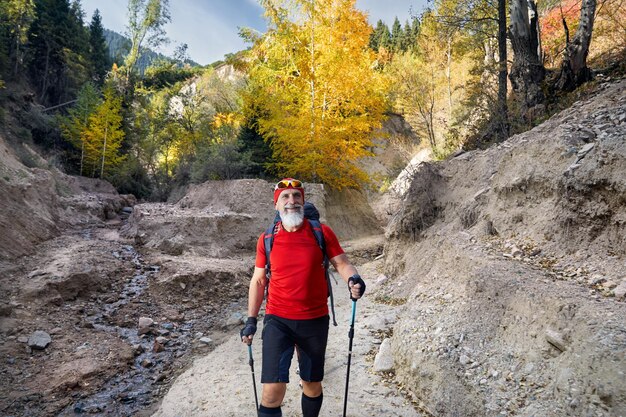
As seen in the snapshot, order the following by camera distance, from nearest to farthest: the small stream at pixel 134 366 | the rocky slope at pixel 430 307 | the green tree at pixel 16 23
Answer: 1. the rocky slope at pixel 430 307
2. the small stream at pixel 134 366
3. the green tree at pixel 16 23

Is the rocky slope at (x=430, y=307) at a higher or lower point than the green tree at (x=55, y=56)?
lower

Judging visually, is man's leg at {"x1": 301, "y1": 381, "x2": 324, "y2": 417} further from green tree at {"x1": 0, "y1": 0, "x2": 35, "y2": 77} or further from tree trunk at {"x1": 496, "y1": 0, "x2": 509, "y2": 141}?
green tree at {"x1": 0, "y1": 0, "x2": 35, "y2": 77}

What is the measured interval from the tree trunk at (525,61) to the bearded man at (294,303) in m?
8.33

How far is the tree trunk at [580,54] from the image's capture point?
8.71 metres

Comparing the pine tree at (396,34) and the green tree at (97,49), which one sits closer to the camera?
the green tree at (97,49)

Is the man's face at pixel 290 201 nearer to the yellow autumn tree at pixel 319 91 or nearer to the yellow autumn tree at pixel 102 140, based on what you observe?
the yellow autumn tree at pixel 319 91

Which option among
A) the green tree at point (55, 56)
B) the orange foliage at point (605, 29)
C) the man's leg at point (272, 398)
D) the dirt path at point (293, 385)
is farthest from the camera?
the green tree at point (55, 56)

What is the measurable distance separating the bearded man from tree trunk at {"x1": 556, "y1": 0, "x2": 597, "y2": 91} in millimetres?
8746

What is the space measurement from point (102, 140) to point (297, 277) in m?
30.3

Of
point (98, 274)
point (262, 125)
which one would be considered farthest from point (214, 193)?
point (98, 274)

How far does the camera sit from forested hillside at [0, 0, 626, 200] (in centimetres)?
1004

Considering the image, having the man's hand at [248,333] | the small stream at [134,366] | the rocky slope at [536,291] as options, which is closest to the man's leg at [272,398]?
the man's hand at [248,333]

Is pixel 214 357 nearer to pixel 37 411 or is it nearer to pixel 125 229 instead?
pixel 37 411

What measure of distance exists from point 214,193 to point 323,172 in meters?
4.62
